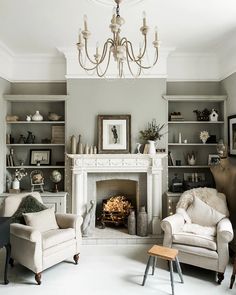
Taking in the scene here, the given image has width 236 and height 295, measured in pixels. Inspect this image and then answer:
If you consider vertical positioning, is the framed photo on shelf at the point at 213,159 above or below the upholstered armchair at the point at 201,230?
above

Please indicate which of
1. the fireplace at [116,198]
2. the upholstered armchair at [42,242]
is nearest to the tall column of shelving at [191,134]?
the fireplace at [116,198]

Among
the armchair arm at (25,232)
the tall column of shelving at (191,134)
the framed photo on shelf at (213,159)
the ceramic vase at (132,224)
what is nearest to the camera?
the armchair arm at (25,232)

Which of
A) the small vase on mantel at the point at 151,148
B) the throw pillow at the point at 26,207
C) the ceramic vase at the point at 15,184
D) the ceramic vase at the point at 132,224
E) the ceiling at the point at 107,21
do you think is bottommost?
the ceramic vase at the point at 132,224

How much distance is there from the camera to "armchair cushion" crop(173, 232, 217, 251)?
10.3ft

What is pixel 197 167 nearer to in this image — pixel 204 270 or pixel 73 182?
pixel 204 270

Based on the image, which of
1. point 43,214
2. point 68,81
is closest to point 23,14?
point 68,81

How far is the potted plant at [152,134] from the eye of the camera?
444 centimetres

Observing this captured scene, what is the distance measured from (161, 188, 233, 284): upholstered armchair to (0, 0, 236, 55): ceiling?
2.37 metres

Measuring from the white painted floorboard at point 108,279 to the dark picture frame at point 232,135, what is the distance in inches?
70.1

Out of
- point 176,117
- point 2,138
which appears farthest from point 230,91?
point 2,138

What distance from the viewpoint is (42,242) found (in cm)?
309

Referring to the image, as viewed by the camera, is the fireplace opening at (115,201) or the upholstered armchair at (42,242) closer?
the upholstered armchair at (42,242)

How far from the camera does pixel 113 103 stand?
459 centimetres

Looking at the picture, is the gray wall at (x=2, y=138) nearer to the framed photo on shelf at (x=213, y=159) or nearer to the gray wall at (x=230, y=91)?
the framed photo on shelf at (x=213, y=159)
